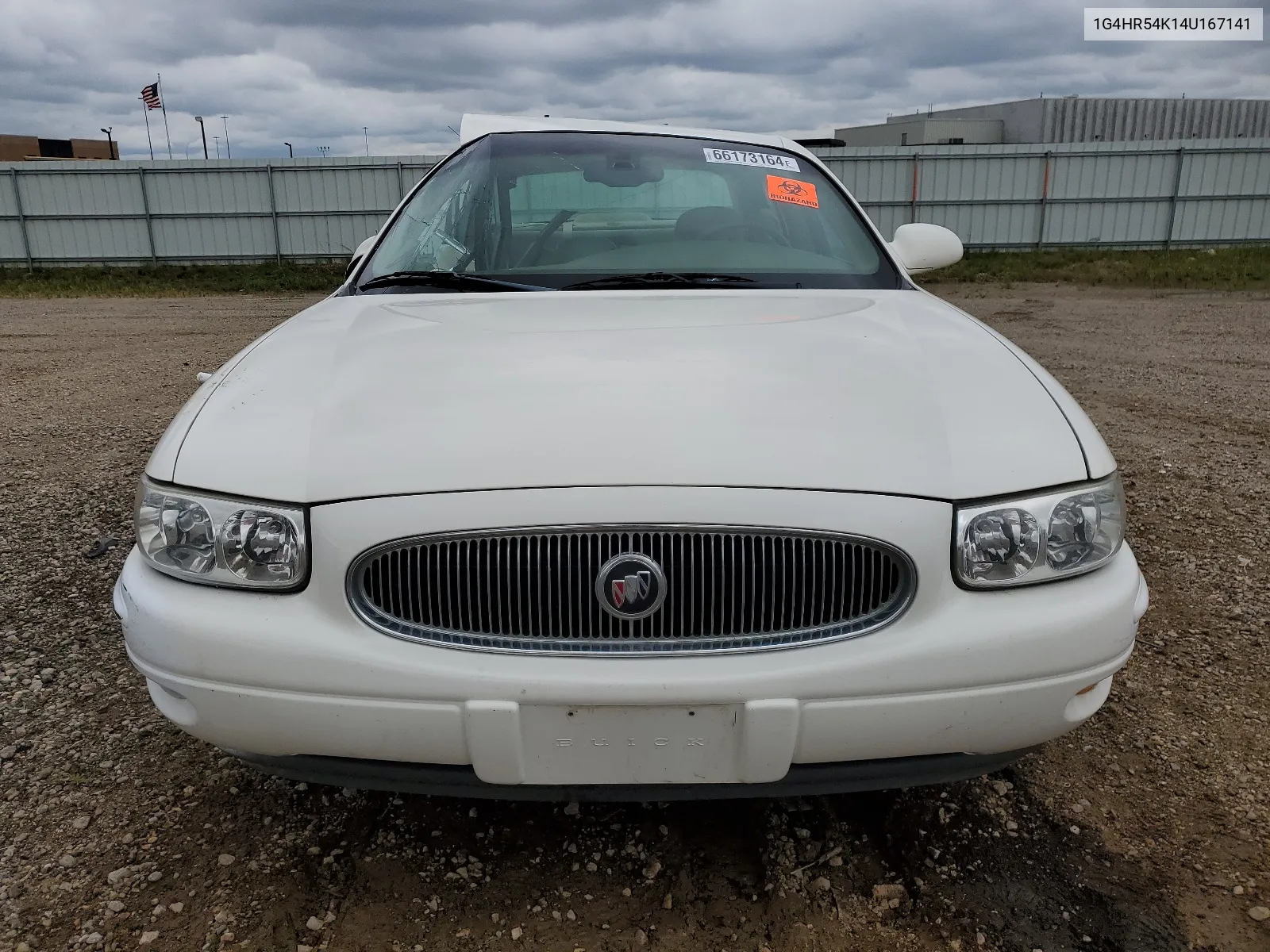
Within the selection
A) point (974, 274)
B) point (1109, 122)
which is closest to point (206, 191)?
point (974, 274)

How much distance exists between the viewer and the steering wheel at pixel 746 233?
2.75m

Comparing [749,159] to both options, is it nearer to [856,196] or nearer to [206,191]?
[856,196]

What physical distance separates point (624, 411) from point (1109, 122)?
41613 mm

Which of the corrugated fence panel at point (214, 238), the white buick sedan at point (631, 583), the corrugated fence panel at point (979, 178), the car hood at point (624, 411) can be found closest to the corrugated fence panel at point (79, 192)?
the corrugated fence panel at point (214, 238)

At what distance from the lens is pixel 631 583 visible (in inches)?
59.1

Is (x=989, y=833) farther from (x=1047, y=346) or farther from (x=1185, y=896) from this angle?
(x=1047, y=346)

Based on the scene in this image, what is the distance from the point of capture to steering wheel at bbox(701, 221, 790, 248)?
275 cm

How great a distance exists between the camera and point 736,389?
1746 millimetres

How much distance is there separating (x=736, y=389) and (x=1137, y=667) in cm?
175

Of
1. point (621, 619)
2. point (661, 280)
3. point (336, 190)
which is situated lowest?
point (621, 619)

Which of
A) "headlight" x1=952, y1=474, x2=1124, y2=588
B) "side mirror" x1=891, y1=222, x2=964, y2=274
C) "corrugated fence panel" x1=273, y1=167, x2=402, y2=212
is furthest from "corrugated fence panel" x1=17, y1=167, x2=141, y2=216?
"headlight" x1=952, y1=474, x2=1124, y2=588

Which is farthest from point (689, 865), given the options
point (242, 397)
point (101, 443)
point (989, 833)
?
point (101, 443)

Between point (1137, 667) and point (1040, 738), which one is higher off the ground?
point (1040, 738)

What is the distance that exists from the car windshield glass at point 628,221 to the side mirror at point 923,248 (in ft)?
1.01
